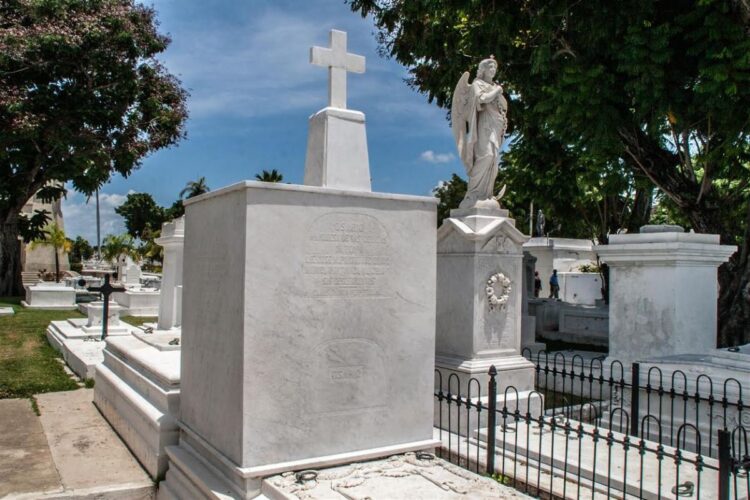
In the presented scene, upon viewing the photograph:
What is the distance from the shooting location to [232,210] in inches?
165

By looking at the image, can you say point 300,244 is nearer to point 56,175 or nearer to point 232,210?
point 232,210

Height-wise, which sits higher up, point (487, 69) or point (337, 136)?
point (487, 69)

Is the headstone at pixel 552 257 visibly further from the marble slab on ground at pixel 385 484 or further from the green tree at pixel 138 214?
the green tree at pixel 138 214

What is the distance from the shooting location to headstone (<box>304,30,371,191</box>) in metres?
4.78

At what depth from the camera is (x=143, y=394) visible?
20.1 feet

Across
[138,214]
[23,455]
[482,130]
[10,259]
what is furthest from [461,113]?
[138,214]

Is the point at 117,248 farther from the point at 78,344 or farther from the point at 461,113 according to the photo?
the point at 461,113

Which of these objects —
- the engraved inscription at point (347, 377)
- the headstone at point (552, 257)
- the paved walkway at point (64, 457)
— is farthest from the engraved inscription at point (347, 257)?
the headstone at point (552, 257)

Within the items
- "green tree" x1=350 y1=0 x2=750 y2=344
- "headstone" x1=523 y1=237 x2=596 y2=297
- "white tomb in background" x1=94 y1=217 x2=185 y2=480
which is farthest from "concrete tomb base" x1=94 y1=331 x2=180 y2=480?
"headstone" x1=523 y1=237 x2=596 y2=297

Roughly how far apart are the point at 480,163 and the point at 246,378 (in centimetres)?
478

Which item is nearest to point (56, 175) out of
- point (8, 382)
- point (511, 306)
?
point (8, 382)

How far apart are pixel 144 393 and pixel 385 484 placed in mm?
3205

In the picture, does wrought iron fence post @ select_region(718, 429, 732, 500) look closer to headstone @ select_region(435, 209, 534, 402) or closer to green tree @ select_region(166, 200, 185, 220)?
headstone @ select_region(435, 209, 534, 402)

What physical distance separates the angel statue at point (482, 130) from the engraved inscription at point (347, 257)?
133 inches
